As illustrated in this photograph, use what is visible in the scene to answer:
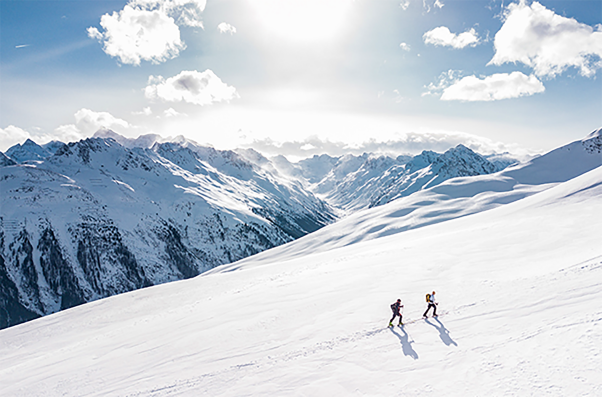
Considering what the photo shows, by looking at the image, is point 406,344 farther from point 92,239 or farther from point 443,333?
point 92,239

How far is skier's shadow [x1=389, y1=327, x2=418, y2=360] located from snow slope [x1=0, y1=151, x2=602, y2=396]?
0.29 ft

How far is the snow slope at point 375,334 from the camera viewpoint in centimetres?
1015

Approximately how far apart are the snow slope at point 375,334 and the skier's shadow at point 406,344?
0.09 m

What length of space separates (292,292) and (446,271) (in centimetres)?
1148

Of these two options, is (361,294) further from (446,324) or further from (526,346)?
(526,346)

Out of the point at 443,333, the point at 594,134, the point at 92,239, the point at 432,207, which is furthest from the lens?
the point at 594,134

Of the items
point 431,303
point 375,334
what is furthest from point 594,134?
point 375,334

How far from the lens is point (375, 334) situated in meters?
14.1

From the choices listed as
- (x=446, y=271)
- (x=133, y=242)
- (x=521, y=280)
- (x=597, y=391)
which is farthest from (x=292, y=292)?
(x=133, y=242)

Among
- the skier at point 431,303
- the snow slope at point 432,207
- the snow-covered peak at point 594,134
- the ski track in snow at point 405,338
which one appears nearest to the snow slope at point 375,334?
the ski track in snow at point 405,338

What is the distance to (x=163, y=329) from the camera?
21.5m

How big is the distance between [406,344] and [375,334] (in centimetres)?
171

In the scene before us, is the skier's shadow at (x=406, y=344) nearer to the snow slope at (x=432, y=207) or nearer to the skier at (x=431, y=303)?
the skier at (x=431, y=303)

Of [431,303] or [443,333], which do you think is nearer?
[443,333]
